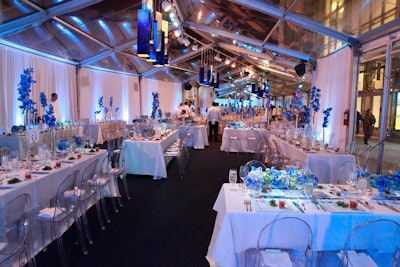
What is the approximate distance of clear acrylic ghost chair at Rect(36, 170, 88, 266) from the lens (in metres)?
2.96

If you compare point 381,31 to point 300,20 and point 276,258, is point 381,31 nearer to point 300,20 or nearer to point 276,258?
point 300,20

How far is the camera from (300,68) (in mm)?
9742

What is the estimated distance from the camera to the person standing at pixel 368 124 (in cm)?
861

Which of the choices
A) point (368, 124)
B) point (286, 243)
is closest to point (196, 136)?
point (368, 124)

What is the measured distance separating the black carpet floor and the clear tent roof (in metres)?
3.70

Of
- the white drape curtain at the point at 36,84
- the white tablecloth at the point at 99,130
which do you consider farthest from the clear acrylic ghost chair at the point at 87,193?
the white tablecloth at the point at 99,130

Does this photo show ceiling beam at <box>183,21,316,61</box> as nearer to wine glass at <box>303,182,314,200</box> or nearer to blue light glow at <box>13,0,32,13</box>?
blue light glow at <box>13,0,32,13</box>

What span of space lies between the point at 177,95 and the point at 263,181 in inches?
676

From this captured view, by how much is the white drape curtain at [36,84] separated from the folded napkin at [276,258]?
24.8ft

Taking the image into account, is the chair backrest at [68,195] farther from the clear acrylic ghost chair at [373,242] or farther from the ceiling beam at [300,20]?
the ceiling beam at [300,20]

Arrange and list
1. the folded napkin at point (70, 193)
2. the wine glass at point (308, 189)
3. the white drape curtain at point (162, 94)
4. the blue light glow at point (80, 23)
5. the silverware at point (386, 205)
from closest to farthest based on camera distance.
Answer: the silverware at point (386, 205), the wine glass at point (308, 189), the folded napkin at point (70, 193), the blue light glow at point (80, 23), the white drape curtain at point (162, 94)

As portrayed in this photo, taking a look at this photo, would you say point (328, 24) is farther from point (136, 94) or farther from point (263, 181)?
point (136, 94)

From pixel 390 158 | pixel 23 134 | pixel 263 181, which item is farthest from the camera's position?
pixel 390 158

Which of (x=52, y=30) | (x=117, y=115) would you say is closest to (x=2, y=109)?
(x=52, y=30)
